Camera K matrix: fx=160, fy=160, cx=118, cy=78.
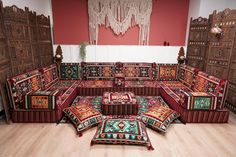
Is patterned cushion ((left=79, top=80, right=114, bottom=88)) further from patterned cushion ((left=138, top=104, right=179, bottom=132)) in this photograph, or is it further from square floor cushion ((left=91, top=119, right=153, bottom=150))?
square floor cushion ((left=91, top=119, right=153, bottom=150))

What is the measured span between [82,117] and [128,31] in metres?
3.03

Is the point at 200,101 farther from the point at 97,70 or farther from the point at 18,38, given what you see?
the point at 18,38

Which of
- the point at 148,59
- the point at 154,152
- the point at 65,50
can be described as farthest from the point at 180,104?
the point at 65,50

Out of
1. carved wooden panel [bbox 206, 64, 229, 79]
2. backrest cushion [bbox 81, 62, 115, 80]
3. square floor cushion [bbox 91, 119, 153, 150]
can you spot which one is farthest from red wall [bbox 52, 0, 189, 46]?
square floor cushion [bbox 91, 119, 153, 150]

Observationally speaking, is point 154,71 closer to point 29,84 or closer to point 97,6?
point 97,6

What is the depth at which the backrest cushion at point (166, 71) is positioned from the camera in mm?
4520

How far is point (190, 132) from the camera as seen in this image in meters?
2.58

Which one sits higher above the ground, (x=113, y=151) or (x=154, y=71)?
(x=154, y=71)

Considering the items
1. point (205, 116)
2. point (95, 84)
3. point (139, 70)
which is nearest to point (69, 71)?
point (95, 84)

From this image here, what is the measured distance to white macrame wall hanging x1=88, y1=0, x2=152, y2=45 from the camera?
447 centimetres

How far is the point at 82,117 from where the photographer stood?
8.59 feet

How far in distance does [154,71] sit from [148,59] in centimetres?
42

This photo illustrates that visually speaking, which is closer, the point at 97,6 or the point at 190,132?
the point at 190,132

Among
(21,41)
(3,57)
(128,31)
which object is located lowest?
(3,57)
